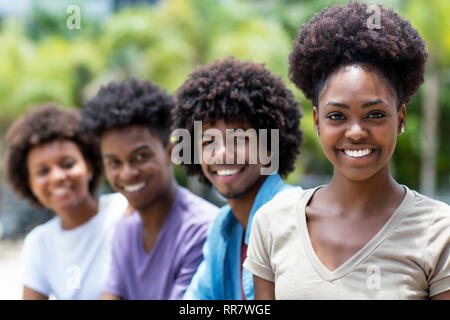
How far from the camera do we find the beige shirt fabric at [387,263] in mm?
1643

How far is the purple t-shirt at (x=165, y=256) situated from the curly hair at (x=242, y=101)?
1.84 feet

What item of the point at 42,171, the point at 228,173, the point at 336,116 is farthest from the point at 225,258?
the point at 42,171

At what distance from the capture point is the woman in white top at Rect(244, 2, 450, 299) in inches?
65.4

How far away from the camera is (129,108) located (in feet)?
10.0

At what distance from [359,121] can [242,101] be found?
32.9 inches

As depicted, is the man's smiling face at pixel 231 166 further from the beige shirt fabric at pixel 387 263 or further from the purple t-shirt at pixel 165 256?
the beige shirt fabric at pixel 387 263

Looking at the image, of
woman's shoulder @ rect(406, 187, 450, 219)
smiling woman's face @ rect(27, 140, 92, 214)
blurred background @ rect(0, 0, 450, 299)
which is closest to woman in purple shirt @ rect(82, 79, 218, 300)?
smiling woman's face @ rect(27, 140, 92, 214)

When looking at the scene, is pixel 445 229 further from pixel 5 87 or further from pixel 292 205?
pixel 5 87

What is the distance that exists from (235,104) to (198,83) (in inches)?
10.3

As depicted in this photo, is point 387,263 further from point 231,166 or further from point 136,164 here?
Answer: point 136,164

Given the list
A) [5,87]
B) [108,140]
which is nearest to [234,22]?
[5,87]

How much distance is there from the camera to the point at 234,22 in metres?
11.9

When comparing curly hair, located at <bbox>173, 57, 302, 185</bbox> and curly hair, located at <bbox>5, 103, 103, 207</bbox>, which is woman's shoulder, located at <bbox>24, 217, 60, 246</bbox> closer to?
curly hair, located at <bbox>5, 103, 103, 207</bbox>

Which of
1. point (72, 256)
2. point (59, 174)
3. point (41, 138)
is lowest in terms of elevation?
point (72, 256)
